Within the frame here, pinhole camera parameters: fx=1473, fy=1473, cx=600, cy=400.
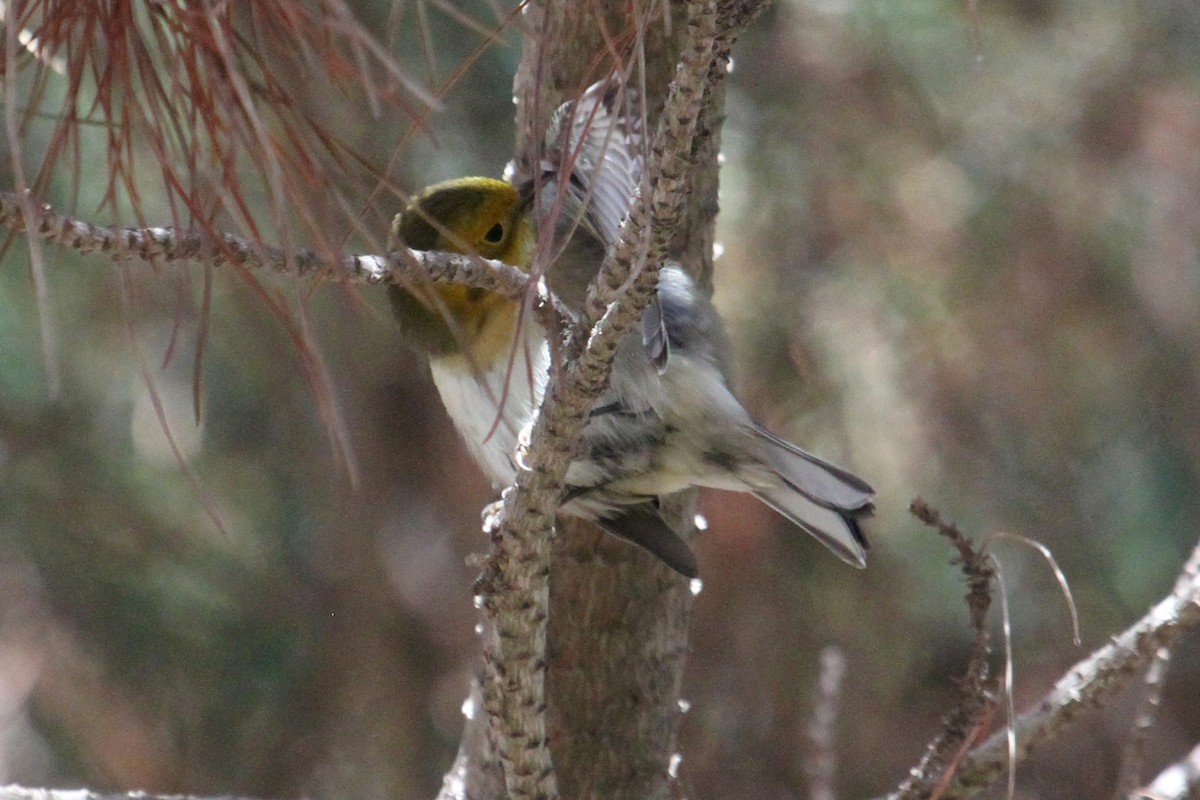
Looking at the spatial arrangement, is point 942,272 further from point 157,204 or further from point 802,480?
point 157,204

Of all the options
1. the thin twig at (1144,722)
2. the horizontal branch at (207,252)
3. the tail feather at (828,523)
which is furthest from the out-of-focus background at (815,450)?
the horizontal branch at (207,252)

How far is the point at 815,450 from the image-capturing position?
2918 millimetres

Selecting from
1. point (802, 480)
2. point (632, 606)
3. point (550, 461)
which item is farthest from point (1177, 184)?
point (550, 461)

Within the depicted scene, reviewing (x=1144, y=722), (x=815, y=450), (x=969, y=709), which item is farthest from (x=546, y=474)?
(x=815, y=450)

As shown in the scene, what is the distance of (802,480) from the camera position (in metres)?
1.99

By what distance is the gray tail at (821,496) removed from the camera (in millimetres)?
1942

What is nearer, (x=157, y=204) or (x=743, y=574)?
(x=157, y=204)

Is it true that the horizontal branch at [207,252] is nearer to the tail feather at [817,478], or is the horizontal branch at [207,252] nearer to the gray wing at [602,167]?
the gray wing at [602,167]

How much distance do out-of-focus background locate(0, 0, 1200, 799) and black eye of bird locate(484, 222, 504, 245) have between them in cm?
96

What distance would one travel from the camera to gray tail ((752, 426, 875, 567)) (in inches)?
76.5

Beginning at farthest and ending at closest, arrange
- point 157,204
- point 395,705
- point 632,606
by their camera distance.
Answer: point 395,705 < point 157,204 < point 632,606

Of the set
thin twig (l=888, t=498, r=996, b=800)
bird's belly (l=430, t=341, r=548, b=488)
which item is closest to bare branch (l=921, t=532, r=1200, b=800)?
thin twig (l=888, t=498, r=996, b=800)

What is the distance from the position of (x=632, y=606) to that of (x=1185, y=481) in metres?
1.59

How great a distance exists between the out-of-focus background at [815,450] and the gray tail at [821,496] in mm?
897
